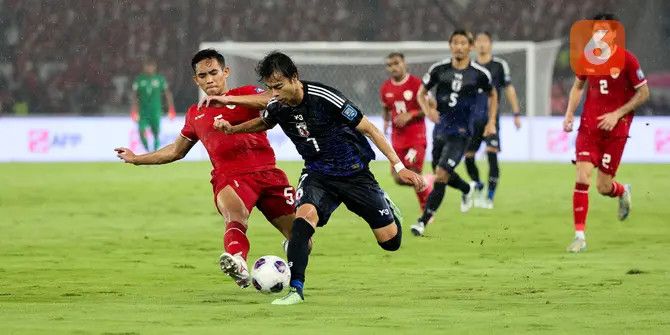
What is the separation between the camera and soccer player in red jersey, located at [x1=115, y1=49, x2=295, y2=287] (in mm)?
9781

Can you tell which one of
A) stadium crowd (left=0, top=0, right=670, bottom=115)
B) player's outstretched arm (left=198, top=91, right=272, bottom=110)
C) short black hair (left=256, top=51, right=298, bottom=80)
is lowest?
stadium crowd (left=0, top=0, right=670, bottom=115)

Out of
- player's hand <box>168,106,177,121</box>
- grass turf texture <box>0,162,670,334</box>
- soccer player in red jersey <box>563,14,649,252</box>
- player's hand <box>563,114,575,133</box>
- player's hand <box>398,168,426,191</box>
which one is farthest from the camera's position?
player's hand <box>168,106,177,121</box>

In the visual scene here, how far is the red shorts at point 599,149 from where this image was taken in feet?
41.8

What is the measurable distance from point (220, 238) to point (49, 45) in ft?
76.8

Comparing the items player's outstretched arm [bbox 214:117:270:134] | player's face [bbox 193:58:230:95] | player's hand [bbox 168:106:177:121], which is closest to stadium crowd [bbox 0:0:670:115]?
player's hand [bbox 168:106:177:121]

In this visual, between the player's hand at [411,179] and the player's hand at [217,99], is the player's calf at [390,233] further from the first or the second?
the player's hand at [217,99]

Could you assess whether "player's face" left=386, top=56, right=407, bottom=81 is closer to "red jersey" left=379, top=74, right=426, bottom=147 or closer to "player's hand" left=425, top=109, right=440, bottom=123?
"red jersey" left=379, top=74, right=426, bottom=147

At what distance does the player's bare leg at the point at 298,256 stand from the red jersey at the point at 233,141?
3.12 ft

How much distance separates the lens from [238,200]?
9797mm

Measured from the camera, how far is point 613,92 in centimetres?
1263

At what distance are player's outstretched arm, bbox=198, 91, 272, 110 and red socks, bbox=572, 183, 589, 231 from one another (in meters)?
4.09

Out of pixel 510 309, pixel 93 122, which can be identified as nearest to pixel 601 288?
pixel 510 309

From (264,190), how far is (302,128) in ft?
2.88

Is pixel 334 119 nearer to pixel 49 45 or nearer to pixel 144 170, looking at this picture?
pixel 144 170
